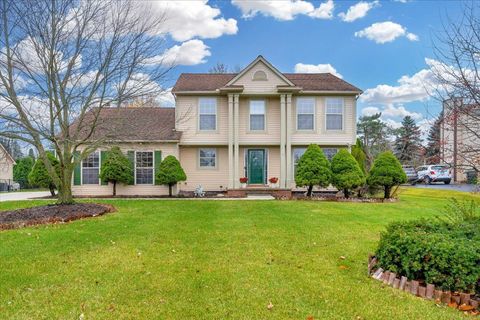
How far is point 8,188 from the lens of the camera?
94.7 ft

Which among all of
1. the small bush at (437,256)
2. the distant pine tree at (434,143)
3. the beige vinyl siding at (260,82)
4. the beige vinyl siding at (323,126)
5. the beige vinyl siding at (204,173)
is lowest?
the small bush at (437,256)

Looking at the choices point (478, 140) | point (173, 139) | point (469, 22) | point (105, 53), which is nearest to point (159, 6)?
point (105, 53)

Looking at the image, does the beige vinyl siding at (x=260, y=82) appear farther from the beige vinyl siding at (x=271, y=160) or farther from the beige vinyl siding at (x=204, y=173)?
the beige vinyl siding at (x=204, y=173)

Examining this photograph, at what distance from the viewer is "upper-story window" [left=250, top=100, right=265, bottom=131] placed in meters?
18.9

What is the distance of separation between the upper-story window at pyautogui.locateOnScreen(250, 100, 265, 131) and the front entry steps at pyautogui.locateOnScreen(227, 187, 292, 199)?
3.38 metres

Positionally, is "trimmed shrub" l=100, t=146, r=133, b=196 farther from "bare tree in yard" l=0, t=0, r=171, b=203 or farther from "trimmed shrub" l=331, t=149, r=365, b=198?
"trimmed shrub" l=331, t=149, r=365, b=198

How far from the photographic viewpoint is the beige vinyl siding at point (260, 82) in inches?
719

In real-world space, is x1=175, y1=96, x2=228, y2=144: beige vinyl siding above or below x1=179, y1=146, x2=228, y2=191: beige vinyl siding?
above

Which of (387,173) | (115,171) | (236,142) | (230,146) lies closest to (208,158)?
(230,146)

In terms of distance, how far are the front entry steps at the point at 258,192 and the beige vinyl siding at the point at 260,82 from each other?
5142 mm

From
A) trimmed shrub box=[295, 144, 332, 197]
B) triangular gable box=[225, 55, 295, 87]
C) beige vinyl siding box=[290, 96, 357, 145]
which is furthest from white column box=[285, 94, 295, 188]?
trimmed shrub box=[295, 144, 332, 197]

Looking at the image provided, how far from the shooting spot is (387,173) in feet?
52.5

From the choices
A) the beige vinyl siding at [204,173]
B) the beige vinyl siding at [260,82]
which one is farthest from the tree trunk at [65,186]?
the beige vinyl siding at [260,82]

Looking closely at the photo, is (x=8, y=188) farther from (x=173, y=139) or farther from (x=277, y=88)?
(x=277, y=88)
